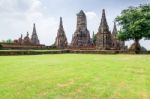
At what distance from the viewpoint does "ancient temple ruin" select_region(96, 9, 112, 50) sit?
4819 centimetres

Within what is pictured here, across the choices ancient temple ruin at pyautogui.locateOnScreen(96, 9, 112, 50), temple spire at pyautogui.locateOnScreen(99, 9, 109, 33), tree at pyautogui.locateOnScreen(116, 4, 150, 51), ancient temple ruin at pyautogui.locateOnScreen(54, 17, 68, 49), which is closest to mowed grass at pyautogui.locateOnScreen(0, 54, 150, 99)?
tree at pyautogui.locateOnScreen(116, 4, 150, 51)

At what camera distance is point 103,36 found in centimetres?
4906

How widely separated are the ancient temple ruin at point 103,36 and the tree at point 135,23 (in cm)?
418

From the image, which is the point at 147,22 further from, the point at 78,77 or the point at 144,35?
the point at 78,77

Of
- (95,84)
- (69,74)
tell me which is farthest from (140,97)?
(69,74)

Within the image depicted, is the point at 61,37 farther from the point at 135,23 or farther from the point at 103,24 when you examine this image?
the point at 135,23

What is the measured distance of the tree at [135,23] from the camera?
40.8 metres

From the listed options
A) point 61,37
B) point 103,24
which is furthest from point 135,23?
point 61,37

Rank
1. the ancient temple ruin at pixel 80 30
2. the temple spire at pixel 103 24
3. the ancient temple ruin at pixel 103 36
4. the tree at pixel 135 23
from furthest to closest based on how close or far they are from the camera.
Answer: the ancient temple ruin at pixel 80 30
the ancient temple ruin at pixel 103 36
the temple spire at pixel 103 24
the tree at pixel 135 23

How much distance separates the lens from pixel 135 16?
4297 cm

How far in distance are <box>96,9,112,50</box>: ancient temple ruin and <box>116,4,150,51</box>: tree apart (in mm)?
4180

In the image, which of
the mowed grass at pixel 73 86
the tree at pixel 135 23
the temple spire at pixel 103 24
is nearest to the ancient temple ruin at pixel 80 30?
the temple spire at pixel 103 24

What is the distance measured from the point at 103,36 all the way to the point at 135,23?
9.19 meters

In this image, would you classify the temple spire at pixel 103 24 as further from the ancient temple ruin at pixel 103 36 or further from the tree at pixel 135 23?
the tree at pixel 135 23
